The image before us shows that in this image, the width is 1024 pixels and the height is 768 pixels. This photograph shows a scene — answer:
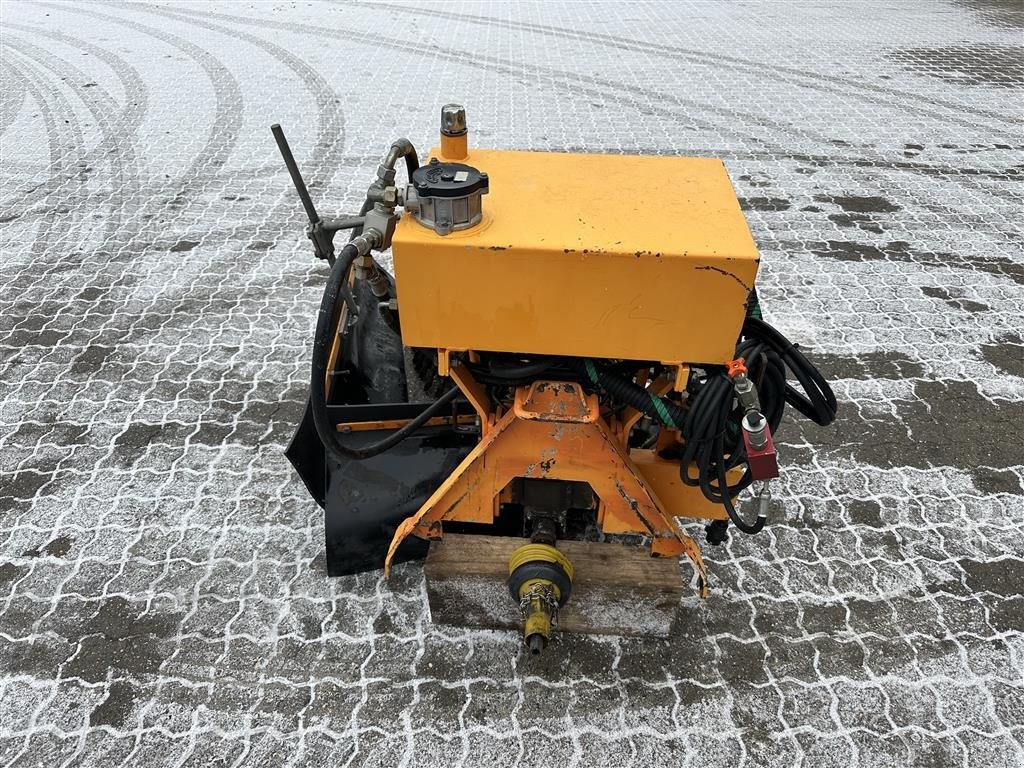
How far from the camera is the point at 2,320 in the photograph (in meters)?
4.17

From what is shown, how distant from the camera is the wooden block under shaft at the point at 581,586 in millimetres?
2342

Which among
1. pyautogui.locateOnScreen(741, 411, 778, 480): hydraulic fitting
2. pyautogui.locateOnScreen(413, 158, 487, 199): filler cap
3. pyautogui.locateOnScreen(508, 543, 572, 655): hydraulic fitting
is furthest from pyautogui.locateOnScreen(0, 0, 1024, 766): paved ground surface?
pyautogui.locateOnScreen(413, 158, 487, 199): filler cap

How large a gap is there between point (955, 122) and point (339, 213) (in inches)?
259

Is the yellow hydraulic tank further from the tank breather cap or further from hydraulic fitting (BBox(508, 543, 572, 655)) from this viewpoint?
hydraulic fitting (BBox(508, 543, 572, 655))

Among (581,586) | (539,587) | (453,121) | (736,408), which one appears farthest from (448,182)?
(581,586)

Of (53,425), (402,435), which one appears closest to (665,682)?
(402,435)

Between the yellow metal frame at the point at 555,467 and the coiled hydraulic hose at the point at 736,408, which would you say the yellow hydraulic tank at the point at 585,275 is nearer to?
the coiled hydraulic hose at the point at 736,408

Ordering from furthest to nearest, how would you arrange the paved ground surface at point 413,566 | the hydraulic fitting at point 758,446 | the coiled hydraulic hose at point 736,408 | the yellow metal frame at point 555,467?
the paved ground surface at point 413,566 < the yellow metal frame at point 555,467 < the coiled hydraulic hose at point 736,408 < the hydraulic fitting at point 758,446

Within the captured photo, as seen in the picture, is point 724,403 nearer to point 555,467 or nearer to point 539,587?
point 555,467

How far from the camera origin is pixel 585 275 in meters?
1.76

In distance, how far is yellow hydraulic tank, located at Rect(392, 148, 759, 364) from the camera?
174 centimetres

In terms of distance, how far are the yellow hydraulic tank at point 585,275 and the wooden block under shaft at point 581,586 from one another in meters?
0.83

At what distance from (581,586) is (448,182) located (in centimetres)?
144

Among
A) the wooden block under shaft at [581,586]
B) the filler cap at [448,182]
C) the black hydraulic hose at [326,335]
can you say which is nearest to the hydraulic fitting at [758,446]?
the wooden block under shaft at [581,586]
